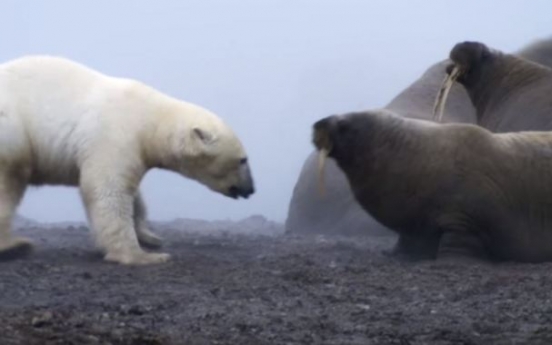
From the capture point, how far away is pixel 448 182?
5457 mm

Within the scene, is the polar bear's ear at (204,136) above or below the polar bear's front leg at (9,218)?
above

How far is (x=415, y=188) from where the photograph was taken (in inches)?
217

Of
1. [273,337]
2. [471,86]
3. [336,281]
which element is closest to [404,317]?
[273,337]

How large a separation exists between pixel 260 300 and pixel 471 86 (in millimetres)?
3402

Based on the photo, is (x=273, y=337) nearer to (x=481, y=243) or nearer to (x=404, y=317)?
(x=404, y=317)

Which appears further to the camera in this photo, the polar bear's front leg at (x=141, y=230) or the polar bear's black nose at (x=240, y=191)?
the polar bear's front leg at (x=141, y=230)

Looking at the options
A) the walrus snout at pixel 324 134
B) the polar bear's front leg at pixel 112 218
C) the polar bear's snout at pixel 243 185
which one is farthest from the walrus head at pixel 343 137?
the polar bear's front leg at pixel 112 218

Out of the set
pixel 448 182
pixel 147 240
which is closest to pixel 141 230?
pixel 147 240

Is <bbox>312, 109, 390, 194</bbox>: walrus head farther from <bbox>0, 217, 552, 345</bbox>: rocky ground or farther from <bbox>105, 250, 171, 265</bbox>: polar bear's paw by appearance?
<bbox>105, 250, 171, 265</bbox>: polar bear's paw

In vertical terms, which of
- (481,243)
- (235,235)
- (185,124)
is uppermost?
(185,124)

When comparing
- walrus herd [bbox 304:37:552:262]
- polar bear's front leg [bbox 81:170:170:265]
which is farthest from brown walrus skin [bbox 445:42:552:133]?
polar bear's front leg [bbox 81:170:170:265]

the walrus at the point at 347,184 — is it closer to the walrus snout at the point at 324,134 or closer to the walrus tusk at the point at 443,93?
the walrus tusk at the point at 443,93

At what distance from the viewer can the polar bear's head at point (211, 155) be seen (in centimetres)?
560

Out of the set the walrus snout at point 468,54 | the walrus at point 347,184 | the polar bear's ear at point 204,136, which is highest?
the walrus snout at point 468,54
